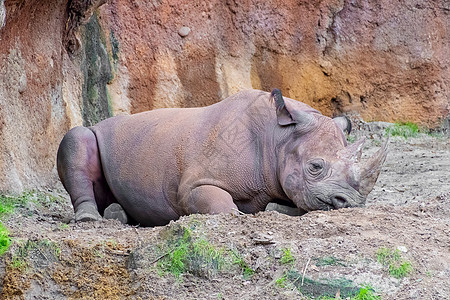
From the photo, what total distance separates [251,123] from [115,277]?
2.28 meters

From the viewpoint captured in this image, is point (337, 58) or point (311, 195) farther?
point (337, 58)

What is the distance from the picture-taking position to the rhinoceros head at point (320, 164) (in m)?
6.12

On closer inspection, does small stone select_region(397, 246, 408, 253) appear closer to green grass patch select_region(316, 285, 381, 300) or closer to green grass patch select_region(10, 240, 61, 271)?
green grass patch select_region(316, 285, 381, 300)

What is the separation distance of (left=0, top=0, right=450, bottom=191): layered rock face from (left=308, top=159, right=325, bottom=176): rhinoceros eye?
301cm

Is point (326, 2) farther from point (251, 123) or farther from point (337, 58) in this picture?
point (251, 123)

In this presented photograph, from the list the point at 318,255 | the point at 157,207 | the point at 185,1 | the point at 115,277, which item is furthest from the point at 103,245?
the point at 185,1

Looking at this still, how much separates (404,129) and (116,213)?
582 centimetres

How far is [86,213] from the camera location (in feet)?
21.9

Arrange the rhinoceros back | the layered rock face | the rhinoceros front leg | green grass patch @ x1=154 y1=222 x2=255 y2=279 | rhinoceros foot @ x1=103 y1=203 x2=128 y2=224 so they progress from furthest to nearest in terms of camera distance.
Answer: the layered rock face → rhinoceros foot @ x1=103 y1=203 x2=128 y2=224 → the rhinoceros back → the rhinoceros front leg → green grass patch @ x1=154 y1=222 x2=255 y2=279

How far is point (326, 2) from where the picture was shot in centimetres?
1175

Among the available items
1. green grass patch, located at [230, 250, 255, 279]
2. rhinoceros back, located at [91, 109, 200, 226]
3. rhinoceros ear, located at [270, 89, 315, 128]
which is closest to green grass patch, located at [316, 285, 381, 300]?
green grass patch, located at [230, 250, 255, 279]

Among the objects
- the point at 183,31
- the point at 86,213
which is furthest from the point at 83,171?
the point at 183,31

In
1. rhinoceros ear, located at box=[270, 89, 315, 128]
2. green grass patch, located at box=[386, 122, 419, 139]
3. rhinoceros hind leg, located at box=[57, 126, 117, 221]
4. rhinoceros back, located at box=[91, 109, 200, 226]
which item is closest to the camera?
rhinoceros ear, located at box=[270, 89, 315, 128]

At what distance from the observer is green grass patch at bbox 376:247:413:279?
441cm
